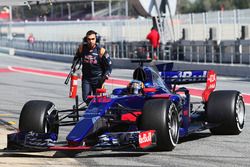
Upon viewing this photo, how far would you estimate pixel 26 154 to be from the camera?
11.1 metres

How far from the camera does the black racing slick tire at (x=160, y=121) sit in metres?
10.7

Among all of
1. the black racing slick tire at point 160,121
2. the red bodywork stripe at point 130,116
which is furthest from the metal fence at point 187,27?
the black racing slick tire at point 160,121

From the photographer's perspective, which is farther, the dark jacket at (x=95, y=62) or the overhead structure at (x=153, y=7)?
the overhead structure at (x=153, y=7)

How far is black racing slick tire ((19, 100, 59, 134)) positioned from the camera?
1138cm

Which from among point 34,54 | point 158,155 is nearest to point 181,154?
point 158,155

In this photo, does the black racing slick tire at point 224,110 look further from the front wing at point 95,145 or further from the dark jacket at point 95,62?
the dark jacket at point 95,62

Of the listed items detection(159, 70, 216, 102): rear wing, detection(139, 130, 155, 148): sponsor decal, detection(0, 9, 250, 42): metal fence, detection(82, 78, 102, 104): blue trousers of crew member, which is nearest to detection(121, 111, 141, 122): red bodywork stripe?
detection(139, 130, 155, 148): sponsor decal

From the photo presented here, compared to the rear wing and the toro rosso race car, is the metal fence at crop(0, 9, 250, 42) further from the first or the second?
the toro rosso race car

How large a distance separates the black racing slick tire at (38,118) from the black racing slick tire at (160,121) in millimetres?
1409

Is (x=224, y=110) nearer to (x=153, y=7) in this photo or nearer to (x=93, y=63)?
(x=93, y=63)

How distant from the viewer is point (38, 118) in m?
11.4

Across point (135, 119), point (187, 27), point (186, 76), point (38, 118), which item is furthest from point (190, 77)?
point (187, 27)

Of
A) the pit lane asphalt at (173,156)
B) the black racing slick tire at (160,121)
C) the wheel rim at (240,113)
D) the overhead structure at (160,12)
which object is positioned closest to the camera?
the pit lane asphalt at (173,156)

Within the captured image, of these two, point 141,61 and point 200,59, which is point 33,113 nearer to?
point 141,61
